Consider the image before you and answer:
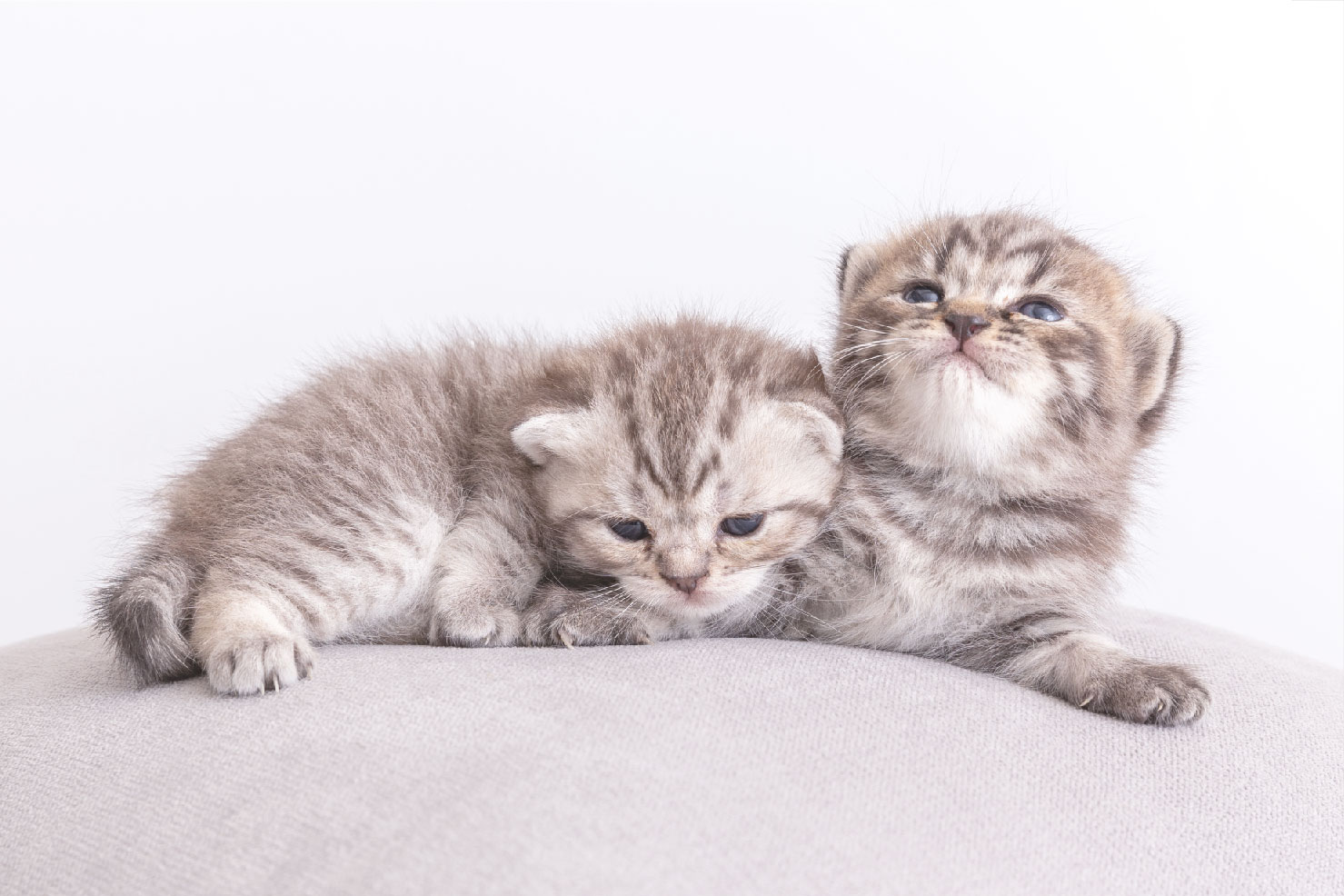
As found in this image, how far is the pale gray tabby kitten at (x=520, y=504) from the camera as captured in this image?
1.84 meters

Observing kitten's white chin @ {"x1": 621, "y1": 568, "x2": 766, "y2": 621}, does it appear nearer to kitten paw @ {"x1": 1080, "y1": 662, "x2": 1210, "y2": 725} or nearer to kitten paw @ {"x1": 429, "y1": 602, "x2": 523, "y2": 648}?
kitten paw @ {"x1": 429, "y1": 602, "x2": 523, "y2": 648}

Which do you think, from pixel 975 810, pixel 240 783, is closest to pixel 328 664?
pixel 240 783

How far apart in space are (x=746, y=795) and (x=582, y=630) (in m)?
0.60

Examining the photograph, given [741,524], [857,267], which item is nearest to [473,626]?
[741,524]

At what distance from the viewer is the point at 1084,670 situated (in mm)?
1760

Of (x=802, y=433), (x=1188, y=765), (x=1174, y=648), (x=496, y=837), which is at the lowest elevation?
(x=1174, y=648)

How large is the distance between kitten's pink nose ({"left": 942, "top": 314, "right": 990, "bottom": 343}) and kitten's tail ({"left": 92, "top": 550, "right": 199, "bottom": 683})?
1.24 meters

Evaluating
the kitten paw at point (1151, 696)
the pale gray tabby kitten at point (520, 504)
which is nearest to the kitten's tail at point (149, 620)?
the pale gray tabby kitten at point (520, 504)

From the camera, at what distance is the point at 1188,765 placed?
5.16 feet

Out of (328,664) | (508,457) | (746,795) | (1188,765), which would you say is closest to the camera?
(746,795)

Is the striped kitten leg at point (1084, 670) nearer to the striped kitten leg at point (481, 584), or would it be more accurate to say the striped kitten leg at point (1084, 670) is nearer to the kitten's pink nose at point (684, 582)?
the kitten's pink nose at point (684, 582)

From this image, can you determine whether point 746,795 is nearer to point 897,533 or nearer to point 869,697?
point 869,697

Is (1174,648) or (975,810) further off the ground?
(975,810)

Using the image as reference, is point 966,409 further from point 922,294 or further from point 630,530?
point 630,530
